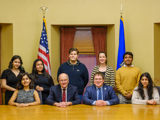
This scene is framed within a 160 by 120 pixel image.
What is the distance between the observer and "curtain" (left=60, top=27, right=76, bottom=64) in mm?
6008

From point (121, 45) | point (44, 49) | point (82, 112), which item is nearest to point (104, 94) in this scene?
point (82, 112)

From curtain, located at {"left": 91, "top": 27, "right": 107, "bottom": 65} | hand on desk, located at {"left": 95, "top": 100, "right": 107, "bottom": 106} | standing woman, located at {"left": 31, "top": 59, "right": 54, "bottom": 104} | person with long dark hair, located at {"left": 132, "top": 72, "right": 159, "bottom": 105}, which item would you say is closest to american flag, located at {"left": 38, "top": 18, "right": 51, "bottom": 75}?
standing woman, located at {"left": 31, "top": 59, "right": 54, "bottom": 104}

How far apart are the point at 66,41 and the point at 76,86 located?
67.7 inches

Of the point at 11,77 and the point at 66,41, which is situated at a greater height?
A: the point at 66,41

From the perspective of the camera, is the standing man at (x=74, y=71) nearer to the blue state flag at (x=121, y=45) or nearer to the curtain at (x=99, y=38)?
the blue state flag at (x=121, y=45)

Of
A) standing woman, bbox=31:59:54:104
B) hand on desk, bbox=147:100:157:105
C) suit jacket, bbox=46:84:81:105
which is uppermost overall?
standing woman, bbox=31:59:54:104

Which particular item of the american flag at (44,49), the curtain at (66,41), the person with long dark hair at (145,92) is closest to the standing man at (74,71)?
the american flag at (44,49)

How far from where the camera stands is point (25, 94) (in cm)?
405

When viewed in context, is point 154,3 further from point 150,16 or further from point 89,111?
point 89,111

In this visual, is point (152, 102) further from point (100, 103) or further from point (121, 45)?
point (121, 45)

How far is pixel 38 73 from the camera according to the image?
4625 millimetres

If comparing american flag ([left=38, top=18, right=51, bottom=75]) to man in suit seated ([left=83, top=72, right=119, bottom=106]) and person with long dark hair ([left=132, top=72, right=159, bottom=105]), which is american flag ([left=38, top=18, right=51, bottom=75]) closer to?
man in suit seated ([left=83, top=72, right=119, bottom=106])

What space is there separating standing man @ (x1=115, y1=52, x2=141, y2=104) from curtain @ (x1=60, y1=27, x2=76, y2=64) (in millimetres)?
1643

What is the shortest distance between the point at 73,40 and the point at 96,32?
56cm
